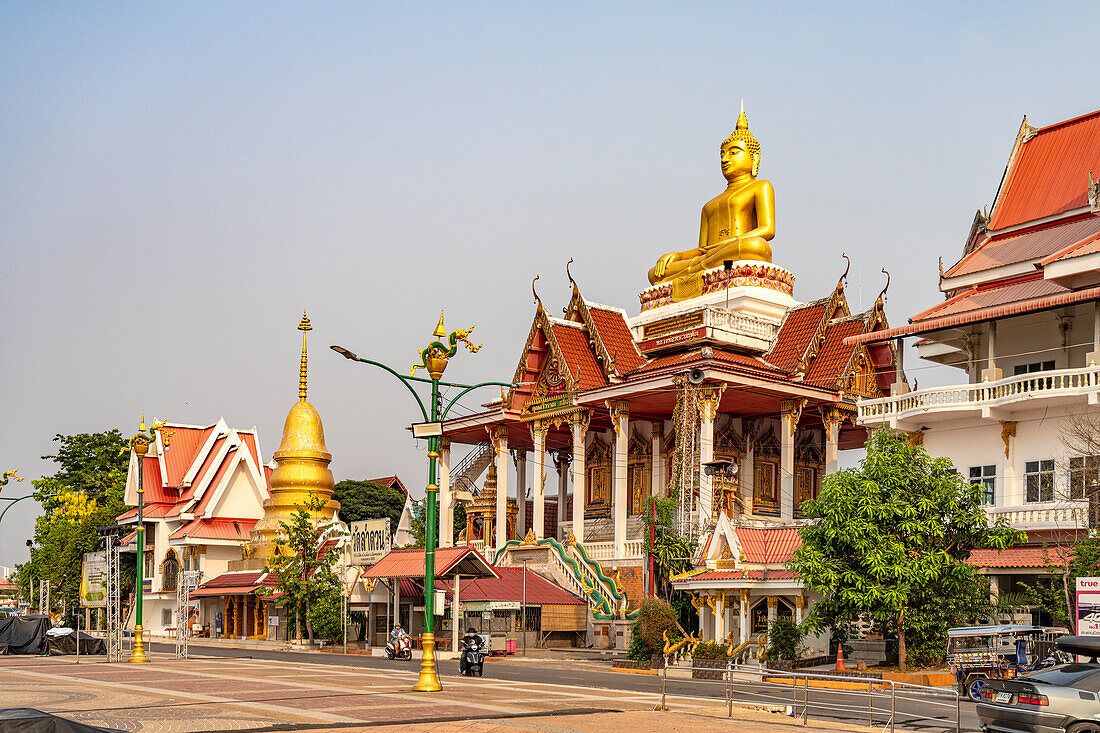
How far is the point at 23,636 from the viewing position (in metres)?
42.3

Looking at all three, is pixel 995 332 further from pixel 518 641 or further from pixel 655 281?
pixel 655 281

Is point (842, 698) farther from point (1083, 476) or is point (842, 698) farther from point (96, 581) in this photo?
point (96, 581)

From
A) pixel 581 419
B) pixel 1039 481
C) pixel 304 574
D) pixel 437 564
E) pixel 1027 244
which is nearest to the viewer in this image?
pixel 1039 481

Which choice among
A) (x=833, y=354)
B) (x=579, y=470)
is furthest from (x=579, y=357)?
(x=833, y=354)

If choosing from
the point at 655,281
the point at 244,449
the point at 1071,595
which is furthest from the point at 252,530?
the point at 1071,595

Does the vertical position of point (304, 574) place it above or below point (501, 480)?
below

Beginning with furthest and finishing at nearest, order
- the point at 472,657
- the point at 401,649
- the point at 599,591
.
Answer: the point at 599,591
the point at 401,649
the point at 472,657

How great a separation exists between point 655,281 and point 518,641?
20441mm

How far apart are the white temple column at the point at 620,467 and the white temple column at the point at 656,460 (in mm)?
4487

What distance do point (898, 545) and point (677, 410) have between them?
1586 cm

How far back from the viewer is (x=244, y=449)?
6388 cm

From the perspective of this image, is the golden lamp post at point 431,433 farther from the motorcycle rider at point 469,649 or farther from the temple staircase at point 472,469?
the temple staircase at point 472,469

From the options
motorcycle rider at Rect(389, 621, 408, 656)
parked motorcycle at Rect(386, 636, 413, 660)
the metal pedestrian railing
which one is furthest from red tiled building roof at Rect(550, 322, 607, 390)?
the metal pedestrian railing

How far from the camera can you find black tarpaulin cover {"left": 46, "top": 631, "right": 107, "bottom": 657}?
136ft
